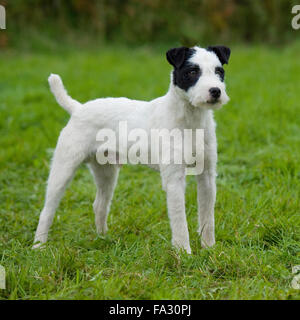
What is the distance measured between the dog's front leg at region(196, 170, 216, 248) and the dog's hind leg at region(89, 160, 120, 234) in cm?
90

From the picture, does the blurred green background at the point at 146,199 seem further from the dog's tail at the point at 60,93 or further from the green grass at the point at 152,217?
the dog's tail at the point at 60,93

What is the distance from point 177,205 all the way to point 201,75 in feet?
3.15

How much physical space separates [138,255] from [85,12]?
1335cm

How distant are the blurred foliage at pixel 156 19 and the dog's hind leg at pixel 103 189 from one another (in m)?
11.4

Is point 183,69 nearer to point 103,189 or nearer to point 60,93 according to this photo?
point 60,93

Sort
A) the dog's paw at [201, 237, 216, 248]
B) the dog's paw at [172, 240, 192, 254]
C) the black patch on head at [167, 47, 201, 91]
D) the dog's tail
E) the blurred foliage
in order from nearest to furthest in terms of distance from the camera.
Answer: the black patch on head at [167, 47, 201, 91] < the dog's paw at [172, 240, 192, 254] < the dog's paw at [201, 237, 216, 248] < the dog's tail < the blurred foliage

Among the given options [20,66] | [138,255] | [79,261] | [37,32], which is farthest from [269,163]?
[37,32]

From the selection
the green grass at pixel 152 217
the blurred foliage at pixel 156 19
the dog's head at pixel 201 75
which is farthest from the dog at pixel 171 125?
the blurred foliage at pixel 156 19

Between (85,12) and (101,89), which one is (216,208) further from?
(85,12)

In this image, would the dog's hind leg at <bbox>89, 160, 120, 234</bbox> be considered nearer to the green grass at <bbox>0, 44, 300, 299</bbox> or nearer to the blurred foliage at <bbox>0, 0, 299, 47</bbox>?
the green grass at <bbox>0, 44, 300, 299</bbox>

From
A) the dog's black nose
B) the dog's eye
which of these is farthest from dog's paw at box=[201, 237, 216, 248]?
the dog's eye

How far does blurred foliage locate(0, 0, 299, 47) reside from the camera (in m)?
15.3

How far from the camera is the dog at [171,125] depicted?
3.37 m

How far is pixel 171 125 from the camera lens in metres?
3.61
